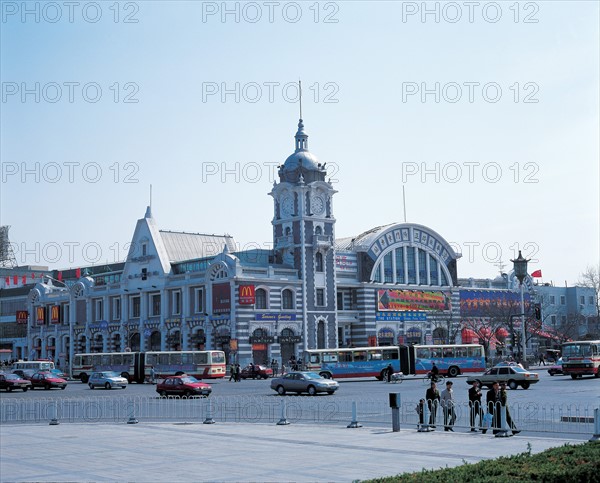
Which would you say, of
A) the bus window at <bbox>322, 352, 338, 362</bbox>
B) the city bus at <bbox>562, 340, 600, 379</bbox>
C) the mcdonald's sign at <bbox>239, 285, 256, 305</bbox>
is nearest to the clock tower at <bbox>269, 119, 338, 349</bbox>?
the mcdonald's sign at <bbox>239, 285, 256, 305</bbox>

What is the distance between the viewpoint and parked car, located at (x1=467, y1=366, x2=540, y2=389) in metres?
44.0

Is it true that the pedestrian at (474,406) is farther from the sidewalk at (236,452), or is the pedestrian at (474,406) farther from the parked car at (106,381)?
the parked car at (106,381)

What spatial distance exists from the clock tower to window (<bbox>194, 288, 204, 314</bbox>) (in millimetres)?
8183

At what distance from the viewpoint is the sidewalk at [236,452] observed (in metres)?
16.1

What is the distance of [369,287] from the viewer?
8112 centimetres

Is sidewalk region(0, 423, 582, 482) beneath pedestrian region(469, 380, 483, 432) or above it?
beneath

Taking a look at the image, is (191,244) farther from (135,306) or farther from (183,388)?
(183,388)

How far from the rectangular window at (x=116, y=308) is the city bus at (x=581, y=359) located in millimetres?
47138

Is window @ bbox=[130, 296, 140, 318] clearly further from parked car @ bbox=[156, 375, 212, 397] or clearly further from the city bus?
the city bus

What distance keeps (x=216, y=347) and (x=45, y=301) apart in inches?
1187

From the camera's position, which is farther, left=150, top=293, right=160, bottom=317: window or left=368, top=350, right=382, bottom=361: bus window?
left=150, top=293, right=160, bottom=317: window

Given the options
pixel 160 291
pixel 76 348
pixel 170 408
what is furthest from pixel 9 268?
pixel 170 408

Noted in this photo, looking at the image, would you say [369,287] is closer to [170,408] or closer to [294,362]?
[294,362]

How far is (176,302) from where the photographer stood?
7875 cm
